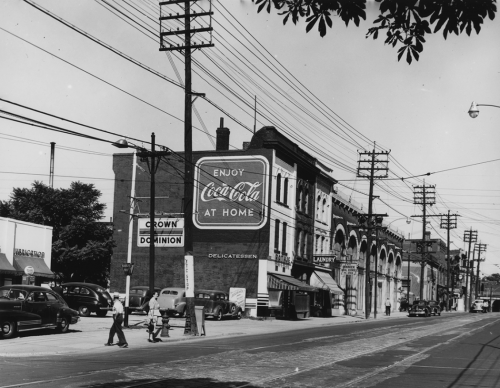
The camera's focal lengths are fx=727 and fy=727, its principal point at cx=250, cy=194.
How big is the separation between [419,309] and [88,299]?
39.6 meters

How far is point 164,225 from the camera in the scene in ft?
172

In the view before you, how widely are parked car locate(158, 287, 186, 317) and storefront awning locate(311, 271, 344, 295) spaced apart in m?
16.9

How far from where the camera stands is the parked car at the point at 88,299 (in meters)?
39.8

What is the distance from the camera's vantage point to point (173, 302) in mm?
43531

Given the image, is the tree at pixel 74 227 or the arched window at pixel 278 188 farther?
the tree at pixel 74 227

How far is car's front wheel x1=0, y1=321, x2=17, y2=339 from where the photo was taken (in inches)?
930

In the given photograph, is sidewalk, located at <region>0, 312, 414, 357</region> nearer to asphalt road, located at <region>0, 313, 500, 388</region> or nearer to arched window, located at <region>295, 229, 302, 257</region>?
asphalt road, located at <region>0, 313, 500, 388</region>

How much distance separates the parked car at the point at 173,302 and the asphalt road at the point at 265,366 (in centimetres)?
1799

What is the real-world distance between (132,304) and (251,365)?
89.2ft

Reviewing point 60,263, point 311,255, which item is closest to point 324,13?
point 311,255

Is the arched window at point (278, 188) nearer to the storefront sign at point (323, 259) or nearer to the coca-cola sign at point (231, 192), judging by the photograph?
the coca-cola sign at point (231, 192)

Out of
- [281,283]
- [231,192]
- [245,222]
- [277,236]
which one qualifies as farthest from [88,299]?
[277,236]

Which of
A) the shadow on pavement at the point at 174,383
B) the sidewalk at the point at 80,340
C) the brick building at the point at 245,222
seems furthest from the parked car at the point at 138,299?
the shadow on pavement at the point at 174,383

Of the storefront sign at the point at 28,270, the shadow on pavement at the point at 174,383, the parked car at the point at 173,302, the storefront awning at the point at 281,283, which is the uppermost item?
the storefront sign at the point at 28,270
